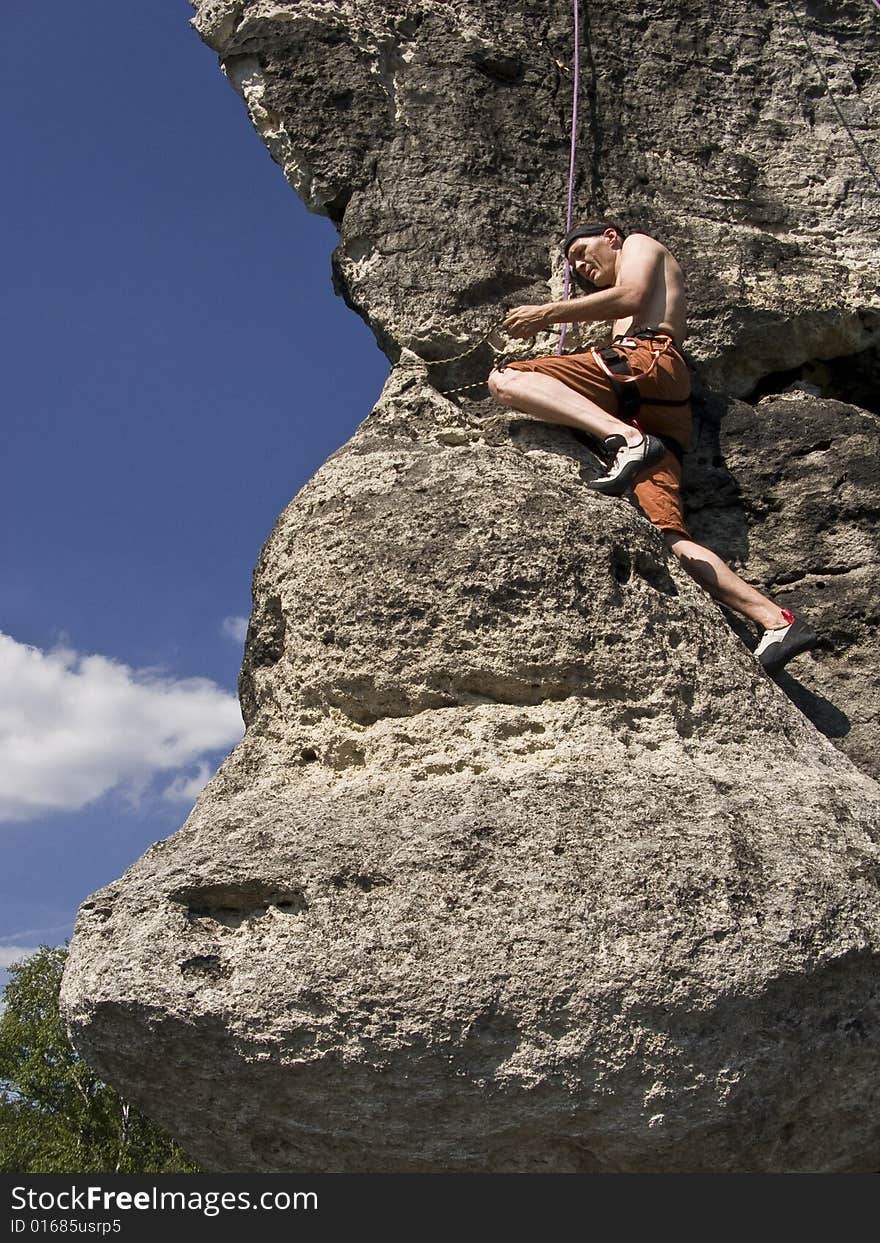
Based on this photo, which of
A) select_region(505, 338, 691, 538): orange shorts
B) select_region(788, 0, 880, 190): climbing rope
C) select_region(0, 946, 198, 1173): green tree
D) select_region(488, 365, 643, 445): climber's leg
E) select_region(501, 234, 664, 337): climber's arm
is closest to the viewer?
select_region(488, 365, 643, 445): climber's leg

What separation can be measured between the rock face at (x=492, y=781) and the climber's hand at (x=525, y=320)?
19 cm

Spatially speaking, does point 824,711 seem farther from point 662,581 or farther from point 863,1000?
point 863,1000

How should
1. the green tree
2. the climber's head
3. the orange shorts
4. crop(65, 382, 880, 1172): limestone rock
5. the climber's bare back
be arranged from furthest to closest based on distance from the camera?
the green tree < the climber's head < the climber's bare back < the orange shorts < crop(65, 382, 880, 1172): limestone rock

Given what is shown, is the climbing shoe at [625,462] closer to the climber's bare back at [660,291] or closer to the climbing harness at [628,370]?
the climbing harness at [628,370]

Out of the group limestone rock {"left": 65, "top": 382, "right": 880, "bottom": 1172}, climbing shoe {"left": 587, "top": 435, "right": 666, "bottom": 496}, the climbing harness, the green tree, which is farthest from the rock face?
the green tree

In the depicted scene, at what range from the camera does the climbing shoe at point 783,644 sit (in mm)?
3842

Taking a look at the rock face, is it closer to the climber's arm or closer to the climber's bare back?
the climber's arm

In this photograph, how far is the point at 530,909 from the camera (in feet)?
8.97

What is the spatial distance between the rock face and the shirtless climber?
134mm

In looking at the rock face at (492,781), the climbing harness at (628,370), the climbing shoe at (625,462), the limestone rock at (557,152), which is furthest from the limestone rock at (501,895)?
the limestone rock at (557,152)

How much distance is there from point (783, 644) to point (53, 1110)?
47.7 feet

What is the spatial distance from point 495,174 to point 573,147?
Result: 0.34m

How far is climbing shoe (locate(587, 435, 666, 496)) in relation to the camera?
12.2 feet

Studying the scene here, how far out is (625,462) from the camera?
3.76 meters
